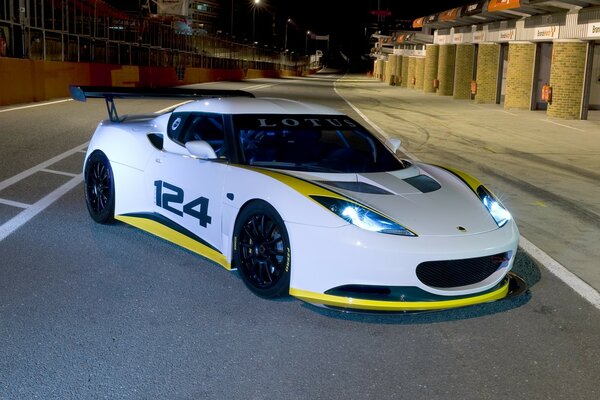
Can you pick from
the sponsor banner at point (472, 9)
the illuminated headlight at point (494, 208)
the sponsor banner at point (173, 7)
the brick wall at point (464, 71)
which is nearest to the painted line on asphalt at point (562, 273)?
the illuminated headlight at point (494, 208)

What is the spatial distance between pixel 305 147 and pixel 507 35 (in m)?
27.1

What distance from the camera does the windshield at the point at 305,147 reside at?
205 inches

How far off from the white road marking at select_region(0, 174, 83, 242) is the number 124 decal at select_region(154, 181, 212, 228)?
1475 mm

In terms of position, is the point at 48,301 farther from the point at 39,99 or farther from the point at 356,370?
the point at 39,99

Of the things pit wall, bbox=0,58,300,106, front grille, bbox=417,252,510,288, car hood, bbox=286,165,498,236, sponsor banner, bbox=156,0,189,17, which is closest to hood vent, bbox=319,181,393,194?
car hood, bbox=286,165,498,236

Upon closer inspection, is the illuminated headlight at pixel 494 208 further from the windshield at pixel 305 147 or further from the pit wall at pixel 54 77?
the pit wall at pixel 54 77

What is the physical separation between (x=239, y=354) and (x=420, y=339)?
1.05 metres

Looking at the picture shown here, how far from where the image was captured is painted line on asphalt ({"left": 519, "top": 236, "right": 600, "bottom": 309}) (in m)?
5.01

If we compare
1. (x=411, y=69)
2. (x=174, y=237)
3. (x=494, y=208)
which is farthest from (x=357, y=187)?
(x=411, y=69)

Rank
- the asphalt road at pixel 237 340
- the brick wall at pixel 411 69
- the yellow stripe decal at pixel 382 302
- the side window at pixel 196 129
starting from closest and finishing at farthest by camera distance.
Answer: the asphalt road at pixel 237 340, the yellow stripe decal at pixel 382 302, the side window at pixel 196 129, the brick wall at pixel 411 69

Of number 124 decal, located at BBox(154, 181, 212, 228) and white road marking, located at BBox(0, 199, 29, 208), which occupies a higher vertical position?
number 124 decal, located at BBox(154, 181, 212, 228)

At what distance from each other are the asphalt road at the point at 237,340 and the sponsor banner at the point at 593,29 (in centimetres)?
1854

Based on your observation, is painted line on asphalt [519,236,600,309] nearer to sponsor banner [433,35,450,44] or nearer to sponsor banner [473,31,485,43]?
sponsor banner [473,31,485,43]

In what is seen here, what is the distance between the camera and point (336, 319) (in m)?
4.42
